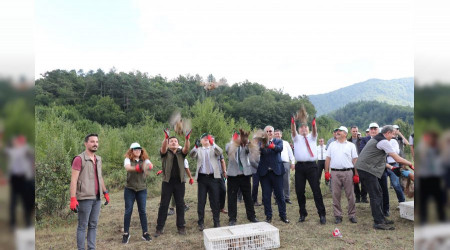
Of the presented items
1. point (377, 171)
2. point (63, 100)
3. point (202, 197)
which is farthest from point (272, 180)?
point (63, 100)

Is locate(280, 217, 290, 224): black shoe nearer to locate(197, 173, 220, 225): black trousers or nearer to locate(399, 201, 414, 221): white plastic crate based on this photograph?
locate(197, 173, 220, 225): black trousers

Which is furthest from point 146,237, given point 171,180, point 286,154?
point 286,154

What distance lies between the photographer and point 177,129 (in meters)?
6.11

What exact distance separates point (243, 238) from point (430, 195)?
391 cm

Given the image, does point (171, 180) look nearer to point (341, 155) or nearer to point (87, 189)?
point (87, 189)

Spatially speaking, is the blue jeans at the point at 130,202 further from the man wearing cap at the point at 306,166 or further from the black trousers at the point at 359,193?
the black trousers at the point at 359,193

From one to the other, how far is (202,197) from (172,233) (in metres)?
0.82

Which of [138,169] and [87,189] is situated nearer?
[87,189]

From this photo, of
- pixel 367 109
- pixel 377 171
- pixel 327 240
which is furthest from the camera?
pixel 367 109

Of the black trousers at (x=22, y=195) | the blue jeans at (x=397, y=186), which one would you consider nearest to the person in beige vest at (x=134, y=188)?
the black trousers at (x=22, y=195)

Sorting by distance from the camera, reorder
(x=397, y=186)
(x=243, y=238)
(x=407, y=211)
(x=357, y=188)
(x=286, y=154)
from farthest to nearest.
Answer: (x=286, y=154)
(x=357, y=188)
(x=397, y=186)
(x=407, y=211)
(x=243, y=238)

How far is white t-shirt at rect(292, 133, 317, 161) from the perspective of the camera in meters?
5.61

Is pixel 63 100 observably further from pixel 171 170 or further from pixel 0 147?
pixel 0 147

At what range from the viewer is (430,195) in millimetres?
645
